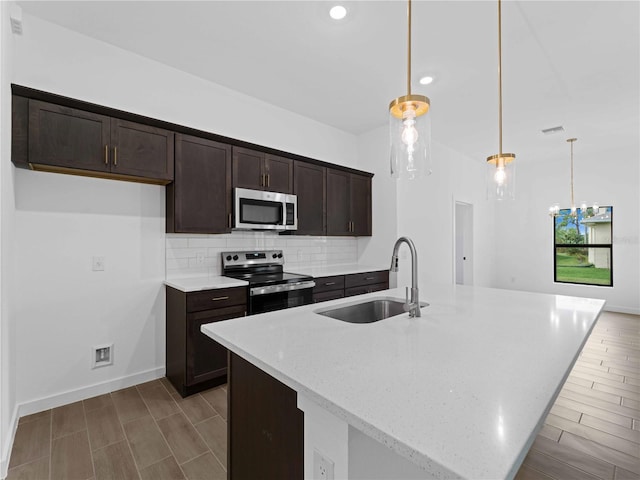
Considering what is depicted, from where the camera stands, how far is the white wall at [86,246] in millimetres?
2250

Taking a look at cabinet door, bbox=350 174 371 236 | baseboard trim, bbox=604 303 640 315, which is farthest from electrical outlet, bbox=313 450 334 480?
baseboard trim, bbox=604 303 640 315

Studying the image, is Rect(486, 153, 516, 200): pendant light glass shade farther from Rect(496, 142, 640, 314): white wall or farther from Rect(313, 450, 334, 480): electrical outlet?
Rect(496, 142, 640, 314): white wall

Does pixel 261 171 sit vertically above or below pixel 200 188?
above

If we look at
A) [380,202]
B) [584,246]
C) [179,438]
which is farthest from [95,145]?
[584,246]

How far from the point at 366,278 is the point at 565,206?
4.79 meters

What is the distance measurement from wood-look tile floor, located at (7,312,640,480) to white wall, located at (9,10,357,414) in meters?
0.31

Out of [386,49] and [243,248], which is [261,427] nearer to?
[243,248]

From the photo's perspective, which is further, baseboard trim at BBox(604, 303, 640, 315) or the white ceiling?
baseboard trim at BBox(604, 303, 640, 315)

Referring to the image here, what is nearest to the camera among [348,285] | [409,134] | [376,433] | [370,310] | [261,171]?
[376,433]

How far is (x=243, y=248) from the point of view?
11.1ft

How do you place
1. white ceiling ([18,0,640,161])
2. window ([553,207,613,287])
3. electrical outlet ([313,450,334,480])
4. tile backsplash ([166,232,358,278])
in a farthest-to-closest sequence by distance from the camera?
window ([553,207,613,287]) → tile backsplash ([166,232,358,278]) → white ceiling ([18,0,640,161]) → electrical outlet ([313,450,334,480])

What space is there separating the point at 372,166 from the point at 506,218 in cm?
403

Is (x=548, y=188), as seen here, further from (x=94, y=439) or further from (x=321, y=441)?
(x=94, y=439)

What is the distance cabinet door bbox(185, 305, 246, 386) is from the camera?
2479 mm
